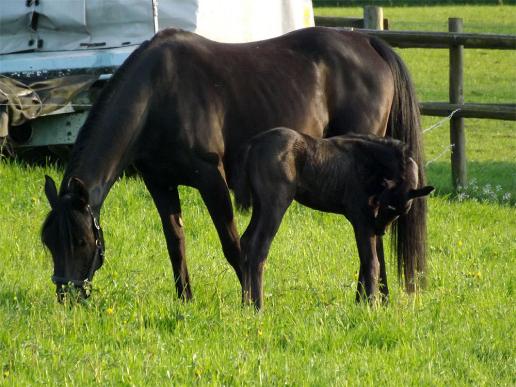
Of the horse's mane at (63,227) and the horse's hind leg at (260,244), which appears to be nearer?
the horse's mane at (63,227)

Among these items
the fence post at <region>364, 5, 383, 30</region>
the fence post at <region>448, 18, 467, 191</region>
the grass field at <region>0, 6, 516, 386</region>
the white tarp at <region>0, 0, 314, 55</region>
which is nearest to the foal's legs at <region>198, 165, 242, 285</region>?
the grass field at <region>0, 6, 516, 386</region>

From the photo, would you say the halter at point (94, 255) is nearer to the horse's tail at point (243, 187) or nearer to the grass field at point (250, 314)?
the grass field at point (250, 314)

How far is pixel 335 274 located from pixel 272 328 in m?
2.02

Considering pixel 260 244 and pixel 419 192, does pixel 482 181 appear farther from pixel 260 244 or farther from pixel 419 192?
pixel 260 244

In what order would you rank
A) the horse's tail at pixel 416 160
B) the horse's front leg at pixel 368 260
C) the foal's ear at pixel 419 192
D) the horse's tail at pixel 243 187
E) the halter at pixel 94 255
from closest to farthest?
1. the halter at pixel 94 255
2. the foal's ear at pixel 419 192
3. the horse's tail at pixel 243 187
4. the horse's front leg at pixel 368 260
5. the horse's tail at pixel 416 160

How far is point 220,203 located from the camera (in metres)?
7.03

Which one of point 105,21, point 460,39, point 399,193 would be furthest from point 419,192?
point 460,39

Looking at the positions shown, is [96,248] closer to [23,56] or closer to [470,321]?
[470,321]

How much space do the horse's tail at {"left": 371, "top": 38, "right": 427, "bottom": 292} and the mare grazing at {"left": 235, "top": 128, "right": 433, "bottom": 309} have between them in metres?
0.44

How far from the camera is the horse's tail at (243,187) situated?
22.1ft

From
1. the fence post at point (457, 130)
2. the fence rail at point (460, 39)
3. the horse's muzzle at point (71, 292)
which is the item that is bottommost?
the fence post at point (457, 130)

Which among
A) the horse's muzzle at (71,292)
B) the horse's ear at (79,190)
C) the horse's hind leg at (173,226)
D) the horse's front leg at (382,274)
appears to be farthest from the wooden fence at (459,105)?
the horse's muzzle at (71,292)

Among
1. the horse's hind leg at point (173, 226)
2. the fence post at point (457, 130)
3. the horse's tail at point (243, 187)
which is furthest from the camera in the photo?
the fence post at point (457, 130)

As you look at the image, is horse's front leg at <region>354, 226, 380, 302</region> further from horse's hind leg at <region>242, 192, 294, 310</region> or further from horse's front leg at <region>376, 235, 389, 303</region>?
horse's hind leg at <region>242, 192, 294, 310</region>
